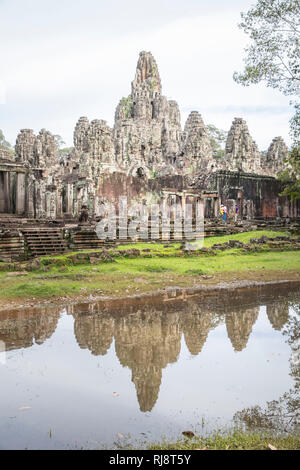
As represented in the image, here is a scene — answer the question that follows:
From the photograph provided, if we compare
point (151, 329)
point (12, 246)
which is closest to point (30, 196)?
point (12, 246)

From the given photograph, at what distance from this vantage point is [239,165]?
4384cm

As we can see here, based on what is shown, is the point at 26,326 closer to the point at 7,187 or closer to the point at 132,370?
the point at 132,370

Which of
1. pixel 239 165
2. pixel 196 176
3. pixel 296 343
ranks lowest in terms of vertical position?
pixel 296 343

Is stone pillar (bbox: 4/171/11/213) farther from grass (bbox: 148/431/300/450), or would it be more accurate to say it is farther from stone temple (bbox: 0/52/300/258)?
grass (bbox: 148/431/300/450)

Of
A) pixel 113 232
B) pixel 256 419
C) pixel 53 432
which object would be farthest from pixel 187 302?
pixel 113 232

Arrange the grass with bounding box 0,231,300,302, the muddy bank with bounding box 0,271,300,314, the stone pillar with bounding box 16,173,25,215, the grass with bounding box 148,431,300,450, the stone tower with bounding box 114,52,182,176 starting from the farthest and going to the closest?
the stone tower with bounding box 114,52,182,176, the stone pillar with bounding box 16,173,25,215, the grass with bounding box 0,231,300,302, the muddy bank with bounding box 0,271,300,314, the grass with bounding box 148,431,300,450

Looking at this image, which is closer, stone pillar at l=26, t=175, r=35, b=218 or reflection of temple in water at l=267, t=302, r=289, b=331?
reflection of temple in water at l=267, t=302, r=289, b=331

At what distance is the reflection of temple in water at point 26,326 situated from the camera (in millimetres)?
5418

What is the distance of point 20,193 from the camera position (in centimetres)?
2131

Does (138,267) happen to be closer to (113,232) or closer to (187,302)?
(187,302)

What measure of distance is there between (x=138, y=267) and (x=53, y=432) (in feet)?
28.1

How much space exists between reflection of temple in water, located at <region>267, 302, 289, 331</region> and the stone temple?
40.7 feet

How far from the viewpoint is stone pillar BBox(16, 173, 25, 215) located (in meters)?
21.2

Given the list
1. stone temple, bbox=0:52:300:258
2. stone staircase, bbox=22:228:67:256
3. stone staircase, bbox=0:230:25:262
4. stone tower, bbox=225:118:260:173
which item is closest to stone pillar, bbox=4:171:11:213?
stone temple, bbox=0:52:300:258
